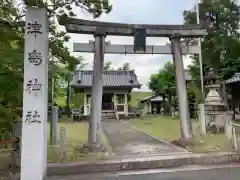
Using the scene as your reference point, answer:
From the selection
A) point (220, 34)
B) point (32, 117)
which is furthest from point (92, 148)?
point (220, 34)

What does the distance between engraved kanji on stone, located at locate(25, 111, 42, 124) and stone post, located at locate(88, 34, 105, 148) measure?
3.33 meters

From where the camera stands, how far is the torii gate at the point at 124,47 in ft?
28.4

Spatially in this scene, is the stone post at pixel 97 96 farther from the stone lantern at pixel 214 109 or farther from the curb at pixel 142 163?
the stone lantern at pixel 214 109

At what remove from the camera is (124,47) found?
31.3 ft

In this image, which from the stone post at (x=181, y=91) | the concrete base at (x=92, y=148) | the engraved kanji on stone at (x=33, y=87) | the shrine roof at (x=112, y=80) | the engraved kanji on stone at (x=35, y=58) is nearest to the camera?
the engraved kanji on stone at (x=33, y=87)

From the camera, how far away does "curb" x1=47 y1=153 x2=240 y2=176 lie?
6.69 meters

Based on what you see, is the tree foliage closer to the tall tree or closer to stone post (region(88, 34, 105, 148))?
stone post (region(88, 34, 105, 148))

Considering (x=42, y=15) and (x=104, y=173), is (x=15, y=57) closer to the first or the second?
(x=42, y=15)

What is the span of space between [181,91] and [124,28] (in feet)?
9.21

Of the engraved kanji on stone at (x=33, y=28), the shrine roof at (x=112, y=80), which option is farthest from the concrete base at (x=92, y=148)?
the shrine roof at (x=112, y=80)

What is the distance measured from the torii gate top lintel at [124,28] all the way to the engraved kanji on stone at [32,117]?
3.83m

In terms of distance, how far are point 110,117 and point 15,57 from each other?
2256 centimetres

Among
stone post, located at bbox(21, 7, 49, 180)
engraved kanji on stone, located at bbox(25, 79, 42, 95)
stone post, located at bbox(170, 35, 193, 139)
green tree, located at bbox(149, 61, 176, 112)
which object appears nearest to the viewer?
stone post, located at bbox(21, 7, 49, 180)

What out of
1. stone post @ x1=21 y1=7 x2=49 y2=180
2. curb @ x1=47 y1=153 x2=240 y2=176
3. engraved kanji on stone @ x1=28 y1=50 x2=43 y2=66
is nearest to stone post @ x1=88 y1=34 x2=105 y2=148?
curb @ x1=47 y1=153 x2=240 y2=176
